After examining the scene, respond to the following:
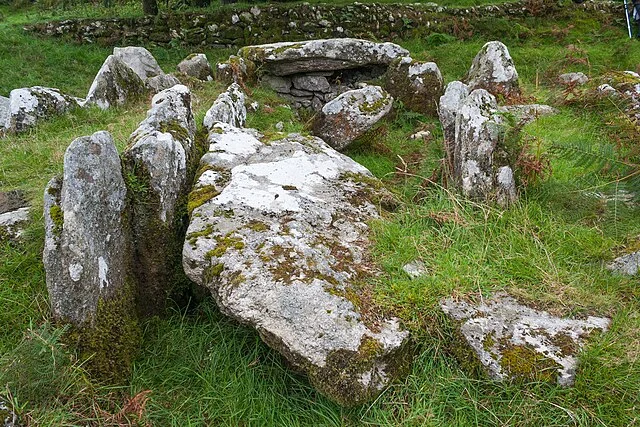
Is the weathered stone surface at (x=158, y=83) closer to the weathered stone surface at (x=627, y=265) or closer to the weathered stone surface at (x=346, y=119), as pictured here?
the weathered stone surface at (x=346, y=119)

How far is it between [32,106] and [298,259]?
644 centimetres

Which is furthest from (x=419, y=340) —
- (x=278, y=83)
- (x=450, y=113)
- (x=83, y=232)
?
(x=278, y=83)

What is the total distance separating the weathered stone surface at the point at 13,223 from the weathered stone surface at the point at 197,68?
6.98m

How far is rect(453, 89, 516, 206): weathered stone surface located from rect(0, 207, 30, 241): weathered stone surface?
13.5 ft

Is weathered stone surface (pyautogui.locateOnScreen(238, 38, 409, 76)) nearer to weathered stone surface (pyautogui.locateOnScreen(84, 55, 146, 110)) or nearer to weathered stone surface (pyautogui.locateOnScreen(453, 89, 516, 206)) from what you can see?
weathered stone surface (pyautogui.locateOnScreen(84, 55, 146, 110))

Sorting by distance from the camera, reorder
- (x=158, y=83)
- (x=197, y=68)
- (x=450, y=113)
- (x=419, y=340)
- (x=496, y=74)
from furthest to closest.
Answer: (x=197, y=68) → (x=496, y=74) → (x=158, y=83) → (x=450, y=113) → (x=419, y=340)

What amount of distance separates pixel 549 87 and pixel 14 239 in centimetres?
1062

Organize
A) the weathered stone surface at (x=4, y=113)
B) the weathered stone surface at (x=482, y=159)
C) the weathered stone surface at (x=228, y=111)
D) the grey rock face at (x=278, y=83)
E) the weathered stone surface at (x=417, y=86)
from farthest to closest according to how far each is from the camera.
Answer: the grey rock face at (x=278, y=83)
the weathered stone surface at (x=417, y=86)
the weathered stone surface at (x=4, y=113)
the weathered stone surface at (x=228, y=111)
the weathered stone surface at (x=482, y=159)

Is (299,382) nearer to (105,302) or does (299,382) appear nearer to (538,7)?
(105,302)

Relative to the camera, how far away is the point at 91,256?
350cm

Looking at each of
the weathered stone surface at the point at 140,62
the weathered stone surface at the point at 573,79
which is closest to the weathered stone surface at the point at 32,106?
the weathered stone surface at the point at 140,62

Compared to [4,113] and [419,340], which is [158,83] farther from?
[419,340]

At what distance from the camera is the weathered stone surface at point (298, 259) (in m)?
3.25

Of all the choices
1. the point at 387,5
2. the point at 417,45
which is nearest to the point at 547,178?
the point at 417,45
